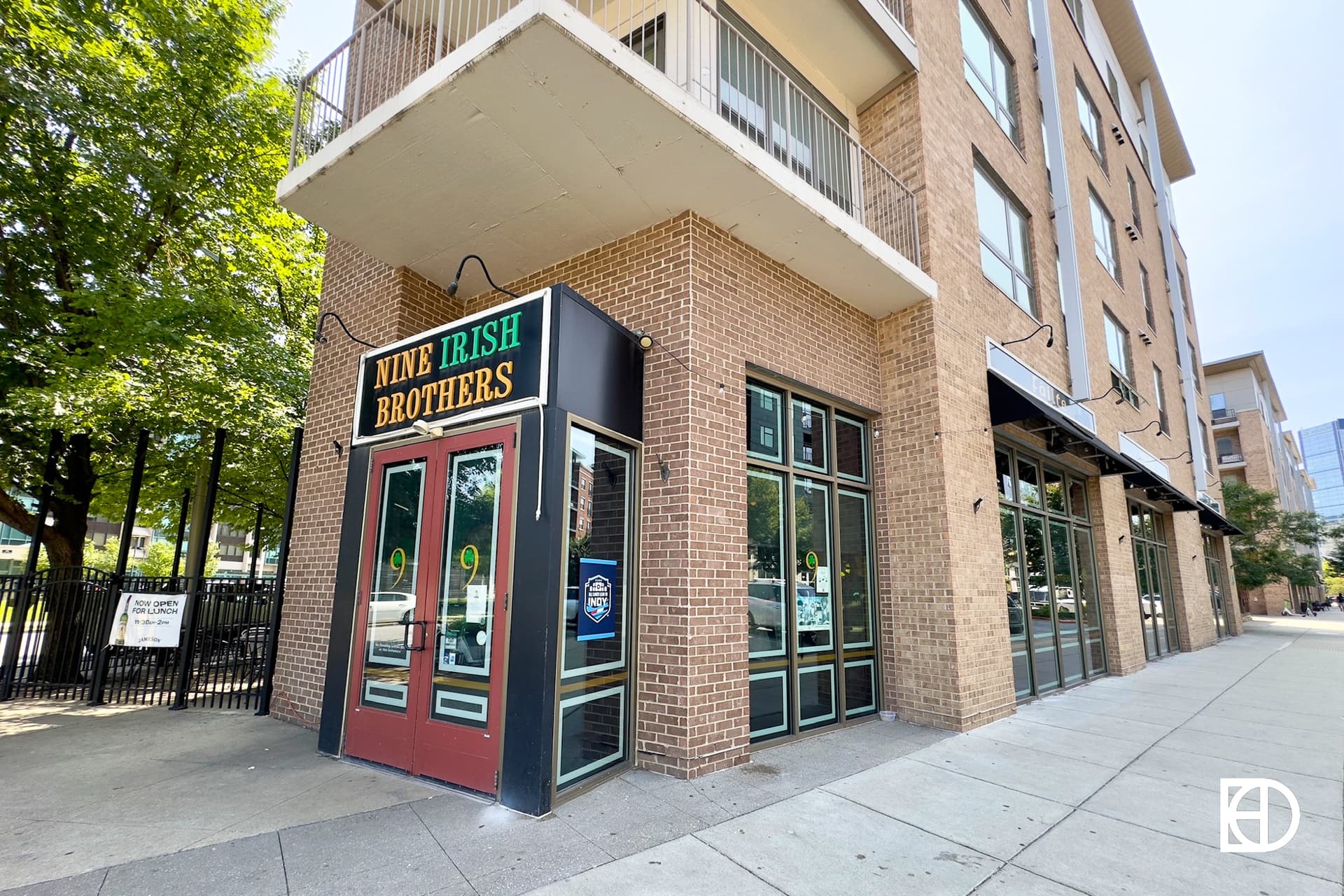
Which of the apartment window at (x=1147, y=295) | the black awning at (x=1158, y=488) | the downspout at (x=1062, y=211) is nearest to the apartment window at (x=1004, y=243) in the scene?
the downspout at (x=1062, y=211)

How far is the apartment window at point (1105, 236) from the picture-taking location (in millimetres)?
13852

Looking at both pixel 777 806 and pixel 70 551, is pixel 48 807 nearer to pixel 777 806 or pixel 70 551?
pixel 777 806

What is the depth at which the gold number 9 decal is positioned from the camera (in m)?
4.95

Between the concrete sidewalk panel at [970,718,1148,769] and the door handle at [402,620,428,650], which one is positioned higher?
the door handle at [402,620,428,650]

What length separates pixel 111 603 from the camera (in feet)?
27.9

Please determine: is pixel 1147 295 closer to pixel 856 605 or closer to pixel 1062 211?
pixel 1062 211

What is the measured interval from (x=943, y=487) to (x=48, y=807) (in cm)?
794

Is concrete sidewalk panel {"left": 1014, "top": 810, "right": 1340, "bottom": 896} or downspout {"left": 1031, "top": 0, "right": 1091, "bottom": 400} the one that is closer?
concrete sidewalk panel {"left": 1014, "top": 810, "right": 1340, "bottom": 896}

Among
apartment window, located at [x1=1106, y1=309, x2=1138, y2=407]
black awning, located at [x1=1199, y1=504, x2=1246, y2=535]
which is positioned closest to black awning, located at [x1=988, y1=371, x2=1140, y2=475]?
apartment window, located at [x1=1106, y1=309, x2=1138, y2=407]

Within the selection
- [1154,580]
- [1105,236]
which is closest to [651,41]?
[1105,236]

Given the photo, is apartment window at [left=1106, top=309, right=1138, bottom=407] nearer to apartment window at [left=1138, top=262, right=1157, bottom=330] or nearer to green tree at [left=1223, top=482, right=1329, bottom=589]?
apartment window at [left=1138, top=262, right=1157, bottom=330]

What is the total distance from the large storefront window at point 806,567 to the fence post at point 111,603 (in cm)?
789

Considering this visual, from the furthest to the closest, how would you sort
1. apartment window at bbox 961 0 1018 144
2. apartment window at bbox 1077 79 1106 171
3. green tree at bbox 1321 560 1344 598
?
green tree at bbox 1321 560 1344 598 < apartment window at bbox 1077 79 1106 171 < apartment window at bbox 961 0 1018 144

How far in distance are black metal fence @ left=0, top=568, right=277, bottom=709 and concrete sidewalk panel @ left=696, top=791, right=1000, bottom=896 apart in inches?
238
